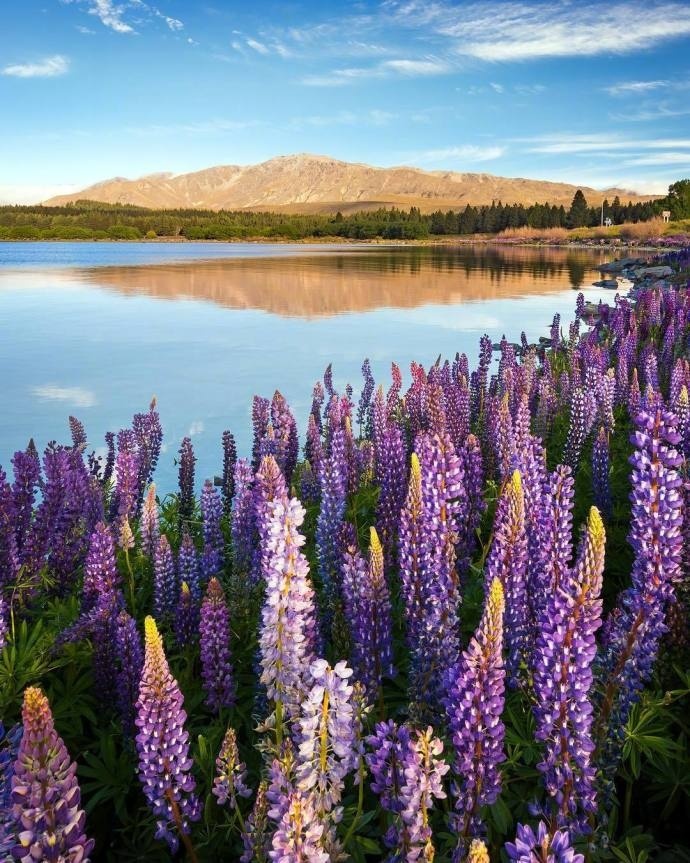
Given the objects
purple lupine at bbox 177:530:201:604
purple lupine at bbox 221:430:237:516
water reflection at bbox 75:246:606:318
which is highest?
water reflection at bbox 75:246:606:318

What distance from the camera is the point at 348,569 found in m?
3.02

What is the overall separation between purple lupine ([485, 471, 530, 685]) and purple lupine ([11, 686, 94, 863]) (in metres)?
1.75

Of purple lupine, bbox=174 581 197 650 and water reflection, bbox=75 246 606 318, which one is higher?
water reflection, bbox=75 246 606 318

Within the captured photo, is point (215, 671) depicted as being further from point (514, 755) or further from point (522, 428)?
point (522, 428)

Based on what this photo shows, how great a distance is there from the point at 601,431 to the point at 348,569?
2.75 meters

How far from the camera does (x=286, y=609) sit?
2.29 meters

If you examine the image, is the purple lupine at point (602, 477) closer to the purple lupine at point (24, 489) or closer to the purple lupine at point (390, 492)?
the purple lupine at point (390, 492)

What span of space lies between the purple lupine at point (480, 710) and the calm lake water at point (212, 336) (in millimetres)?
7344

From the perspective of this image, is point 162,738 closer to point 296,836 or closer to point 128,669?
point 296,836

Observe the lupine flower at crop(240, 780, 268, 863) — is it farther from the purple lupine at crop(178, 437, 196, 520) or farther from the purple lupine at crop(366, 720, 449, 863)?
the purple lupine at crop(178, 437, 196, 520)

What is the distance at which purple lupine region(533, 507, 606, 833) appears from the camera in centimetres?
213

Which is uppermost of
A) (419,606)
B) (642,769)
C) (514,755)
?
(419,606)

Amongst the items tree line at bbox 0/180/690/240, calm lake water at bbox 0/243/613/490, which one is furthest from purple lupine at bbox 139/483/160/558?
tree line at bbox 0/180/690/240

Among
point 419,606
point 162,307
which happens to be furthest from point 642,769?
point 162,307
